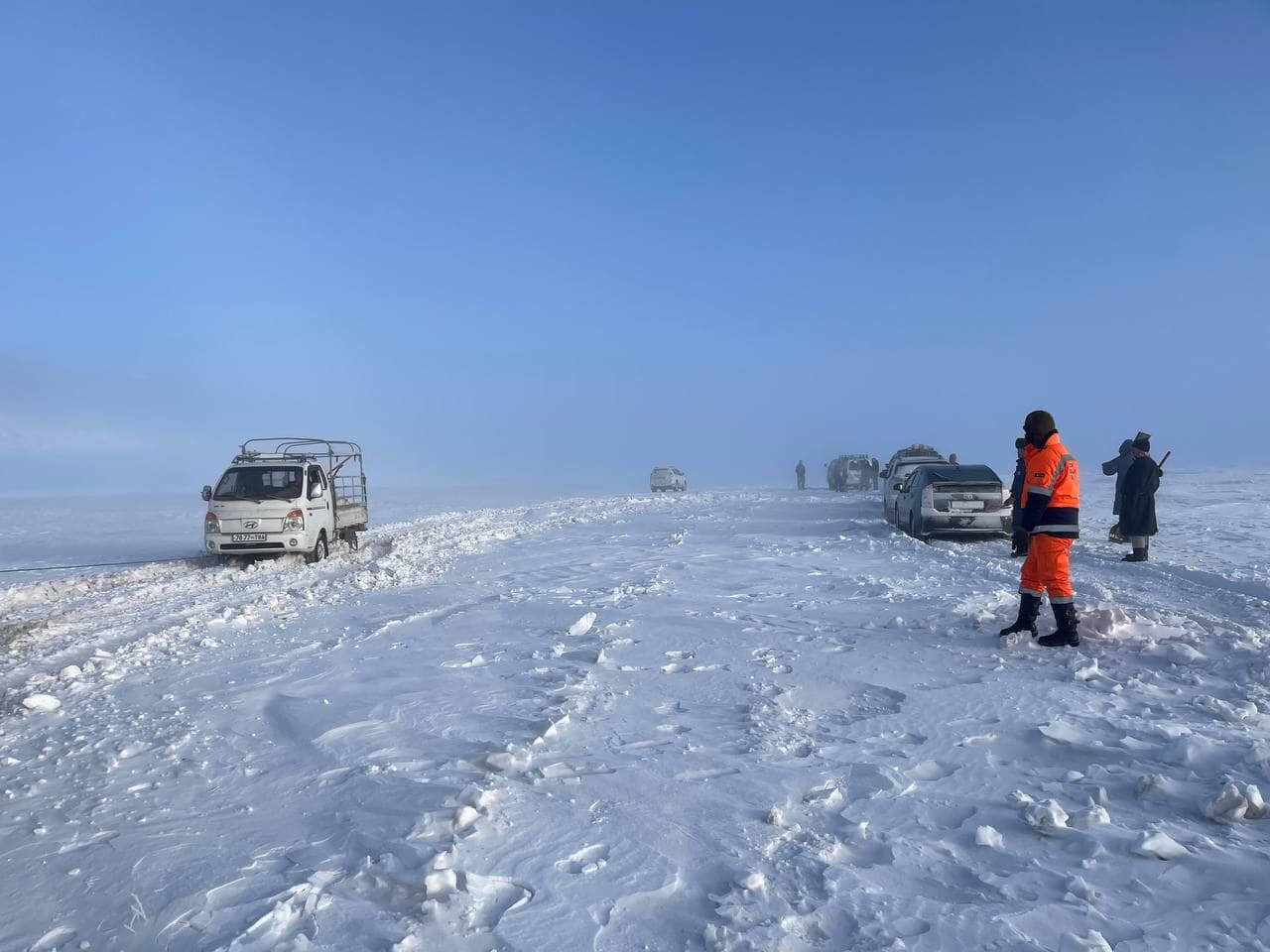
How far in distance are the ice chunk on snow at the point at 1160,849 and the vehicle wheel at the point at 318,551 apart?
14093 millimetres

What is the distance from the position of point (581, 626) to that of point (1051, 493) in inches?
172

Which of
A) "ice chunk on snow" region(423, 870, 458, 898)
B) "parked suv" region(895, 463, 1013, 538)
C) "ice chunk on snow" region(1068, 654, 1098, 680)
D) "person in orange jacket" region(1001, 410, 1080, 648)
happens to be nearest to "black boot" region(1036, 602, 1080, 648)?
"person in orange jacket" region(1001, 410, 1080, 648)

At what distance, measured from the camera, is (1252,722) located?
4934 millimetres

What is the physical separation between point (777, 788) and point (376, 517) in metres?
31.8

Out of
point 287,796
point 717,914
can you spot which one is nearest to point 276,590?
point 287,796

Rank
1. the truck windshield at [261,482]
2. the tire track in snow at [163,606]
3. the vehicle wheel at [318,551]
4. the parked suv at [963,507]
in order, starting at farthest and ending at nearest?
the vehicle wheel at [318,551] < the truck windshield at [261,482] < the parked suv at [963,507] < the tire track in snow at [163,606]

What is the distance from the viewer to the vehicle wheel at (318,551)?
15.4 m

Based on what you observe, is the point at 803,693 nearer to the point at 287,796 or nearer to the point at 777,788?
the point at 777,788

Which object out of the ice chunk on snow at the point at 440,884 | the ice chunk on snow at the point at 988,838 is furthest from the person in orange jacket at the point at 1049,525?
the ice chunk on snow at the point at 440,884

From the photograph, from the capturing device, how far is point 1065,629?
6762 millimetres

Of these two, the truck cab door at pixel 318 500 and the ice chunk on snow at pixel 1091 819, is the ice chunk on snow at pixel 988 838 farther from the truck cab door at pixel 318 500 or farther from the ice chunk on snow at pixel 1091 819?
the truck cab door at pixel 318 500

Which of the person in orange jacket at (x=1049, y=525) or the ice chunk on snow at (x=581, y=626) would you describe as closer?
the person in orange jacket at (x=1049, y=525)

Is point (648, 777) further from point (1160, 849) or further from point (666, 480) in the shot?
point (666, 480)

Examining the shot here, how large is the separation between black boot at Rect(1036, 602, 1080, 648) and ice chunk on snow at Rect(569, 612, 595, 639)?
4.08 meters
